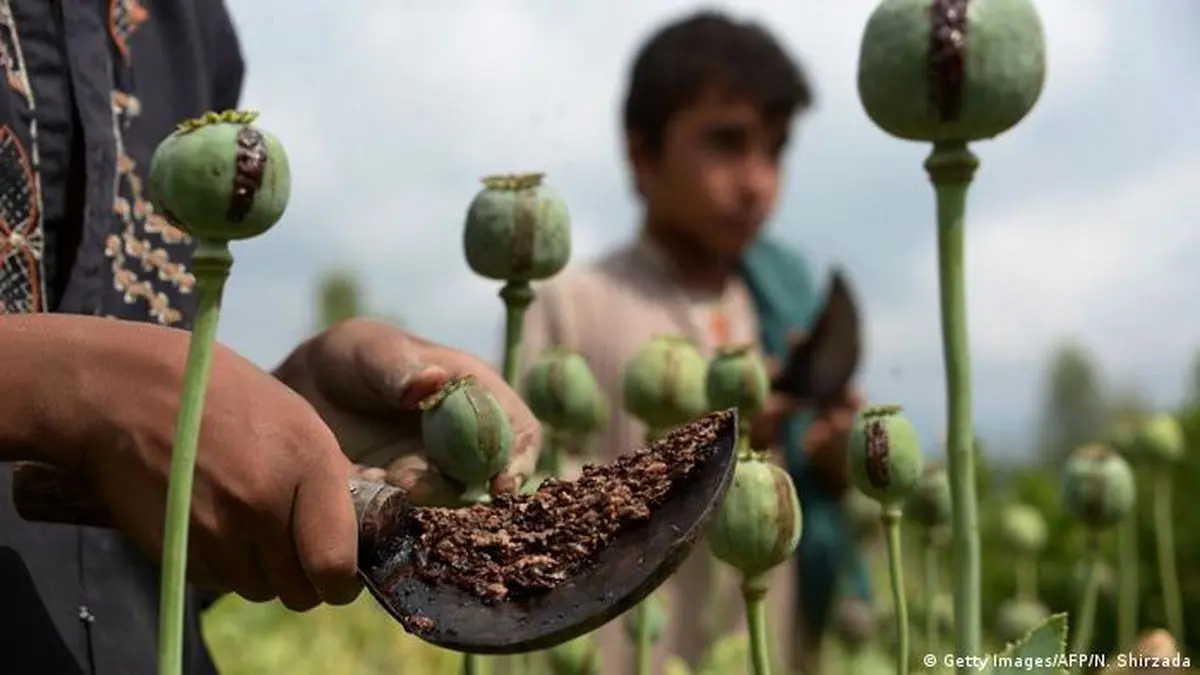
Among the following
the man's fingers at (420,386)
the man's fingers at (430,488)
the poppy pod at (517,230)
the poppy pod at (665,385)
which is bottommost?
the poppy pod at (665,385)

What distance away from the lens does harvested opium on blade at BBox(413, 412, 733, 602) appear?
0.44 meters

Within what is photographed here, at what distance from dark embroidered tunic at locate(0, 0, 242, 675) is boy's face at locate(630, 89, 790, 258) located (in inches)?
40.4

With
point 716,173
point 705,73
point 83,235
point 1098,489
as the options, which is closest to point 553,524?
point 83,235

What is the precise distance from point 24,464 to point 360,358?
149 millimetres

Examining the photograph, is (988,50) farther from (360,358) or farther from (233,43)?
(233,43)

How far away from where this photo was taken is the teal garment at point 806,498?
1.72 meters

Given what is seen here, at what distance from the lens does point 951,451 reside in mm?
381

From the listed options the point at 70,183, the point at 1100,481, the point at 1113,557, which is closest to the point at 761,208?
the point at 1113,557

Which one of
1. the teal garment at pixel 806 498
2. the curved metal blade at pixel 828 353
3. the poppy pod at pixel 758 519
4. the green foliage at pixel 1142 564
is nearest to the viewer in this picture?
the poppy pod at pixel 758 519

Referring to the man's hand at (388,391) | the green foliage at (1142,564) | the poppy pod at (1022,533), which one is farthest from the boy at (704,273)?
the man's hand at (388,391)

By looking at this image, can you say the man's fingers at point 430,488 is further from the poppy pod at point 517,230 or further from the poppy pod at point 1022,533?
the poppy pod at point 1022,533

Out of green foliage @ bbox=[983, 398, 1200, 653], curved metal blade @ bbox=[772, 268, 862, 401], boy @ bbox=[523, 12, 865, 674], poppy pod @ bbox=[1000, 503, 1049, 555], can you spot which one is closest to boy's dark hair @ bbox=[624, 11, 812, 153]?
boy @ bbox=[523, 12, 865, 674]

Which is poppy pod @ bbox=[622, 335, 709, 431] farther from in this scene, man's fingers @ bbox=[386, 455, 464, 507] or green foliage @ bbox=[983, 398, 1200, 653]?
green foliage @ bbox=[983, 398, 1200, 653]

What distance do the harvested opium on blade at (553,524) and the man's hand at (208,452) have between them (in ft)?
0.10
